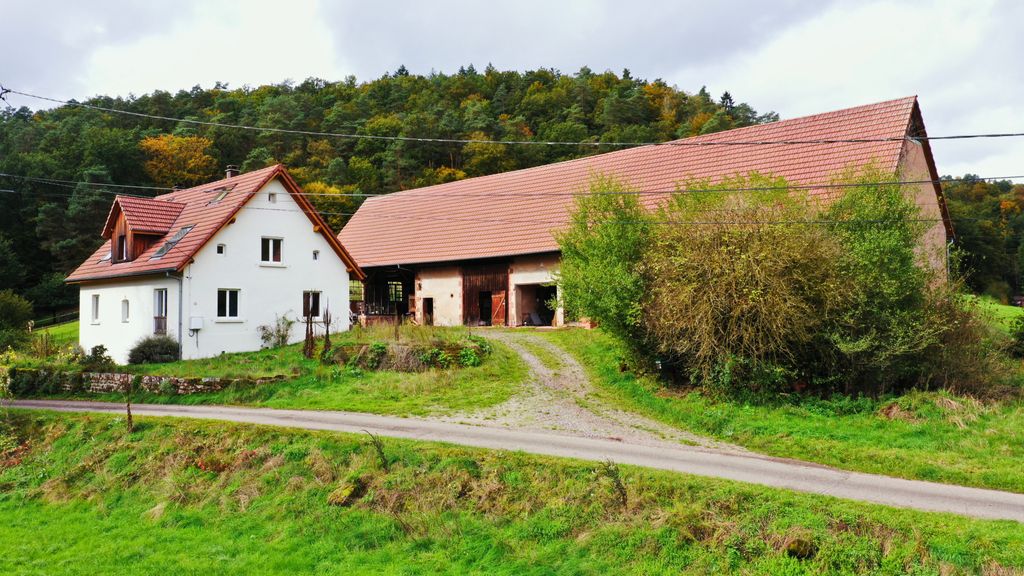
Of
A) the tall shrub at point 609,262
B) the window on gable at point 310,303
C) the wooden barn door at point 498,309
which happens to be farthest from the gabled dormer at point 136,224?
the tall shrub at point 609,262

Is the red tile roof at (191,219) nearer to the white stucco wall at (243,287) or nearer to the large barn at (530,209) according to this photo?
the white stucco wall at (243,287)

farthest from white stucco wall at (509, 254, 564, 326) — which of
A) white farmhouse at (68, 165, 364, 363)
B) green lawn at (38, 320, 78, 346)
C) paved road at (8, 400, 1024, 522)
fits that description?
green lawn at (38, 320, 78, 346)

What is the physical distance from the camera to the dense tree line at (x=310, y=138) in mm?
50469

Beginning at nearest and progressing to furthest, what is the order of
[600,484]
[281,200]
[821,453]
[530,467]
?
[600,484] < [530,467] < [821,453] < [281,200]

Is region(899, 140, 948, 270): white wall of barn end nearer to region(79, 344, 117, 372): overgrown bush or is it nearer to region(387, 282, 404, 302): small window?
region(387, 282, 404, 302): small window

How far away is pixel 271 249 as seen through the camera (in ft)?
87.5

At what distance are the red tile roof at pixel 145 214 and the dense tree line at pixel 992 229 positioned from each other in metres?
40.8

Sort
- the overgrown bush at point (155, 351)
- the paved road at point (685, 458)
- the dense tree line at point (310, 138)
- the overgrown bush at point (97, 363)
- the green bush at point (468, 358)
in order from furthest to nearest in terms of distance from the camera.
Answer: the dense tree line at point (310, 138) → the overgrown bush at point (155, 351) → the overgrown bush at point (97, 363) → the green bush at point (468, 358) → the paved road at point (685, 458)

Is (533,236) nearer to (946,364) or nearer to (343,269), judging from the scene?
(343,269)

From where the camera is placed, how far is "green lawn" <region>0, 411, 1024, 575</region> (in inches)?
355

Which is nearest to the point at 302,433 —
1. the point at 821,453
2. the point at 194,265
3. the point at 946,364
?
the point at 821,453

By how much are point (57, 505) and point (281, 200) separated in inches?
590

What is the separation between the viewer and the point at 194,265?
24344 mm

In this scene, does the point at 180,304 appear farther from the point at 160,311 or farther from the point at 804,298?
the point at 804,298
